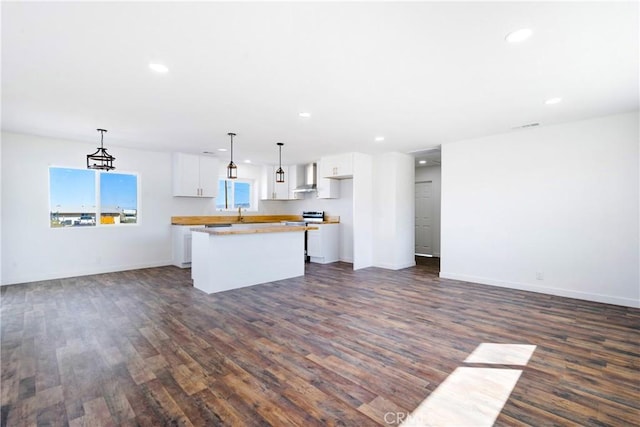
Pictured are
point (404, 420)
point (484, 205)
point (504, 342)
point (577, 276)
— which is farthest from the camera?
point (484, 205)

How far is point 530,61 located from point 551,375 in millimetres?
2511

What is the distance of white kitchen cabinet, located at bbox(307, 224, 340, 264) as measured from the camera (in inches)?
285

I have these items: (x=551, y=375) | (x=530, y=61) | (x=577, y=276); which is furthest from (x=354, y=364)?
(x=577, y=276)

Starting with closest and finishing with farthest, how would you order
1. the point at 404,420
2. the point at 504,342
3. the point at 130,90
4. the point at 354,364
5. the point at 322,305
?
the point at 404,420
the point at 354,364
the point at 504,342
the point at 130,90
the point at 322,305

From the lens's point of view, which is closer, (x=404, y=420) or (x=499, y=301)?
(x=404, y=420)

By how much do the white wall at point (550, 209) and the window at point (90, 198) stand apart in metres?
6.28

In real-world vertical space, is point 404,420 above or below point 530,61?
below

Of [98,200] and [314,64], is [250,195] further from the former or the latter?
[314,64]

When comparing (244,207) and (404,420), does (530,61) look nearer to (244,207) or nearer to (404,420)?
(404,420)

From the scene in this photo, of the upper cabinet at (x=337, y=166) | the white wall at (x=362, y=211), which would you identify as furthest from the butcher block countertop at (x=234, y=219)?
the upper cabinet at (x=337, y=166)

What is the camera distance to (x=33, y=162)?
5.27 metres

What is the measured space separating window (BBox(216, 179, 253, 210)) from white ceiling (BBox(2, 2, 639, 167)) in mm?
3467

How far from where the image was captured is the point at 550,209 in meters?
4.52

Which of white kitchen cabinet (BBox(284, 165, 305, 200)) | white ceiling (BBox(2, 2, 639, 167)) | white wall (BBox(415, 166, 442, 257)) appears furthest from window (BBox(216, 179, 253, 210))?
white wall (BBox(415, 166, 442, 257))
